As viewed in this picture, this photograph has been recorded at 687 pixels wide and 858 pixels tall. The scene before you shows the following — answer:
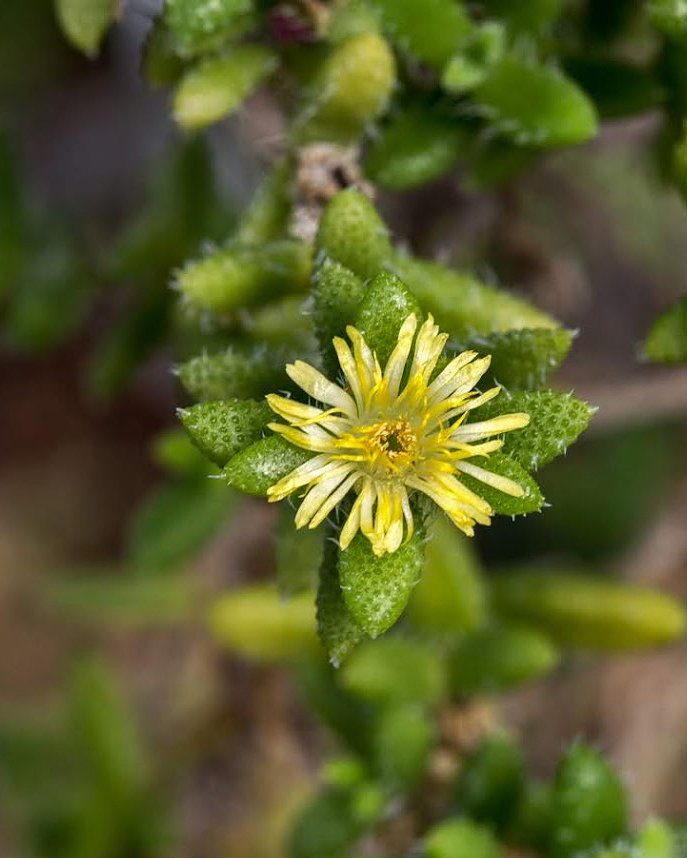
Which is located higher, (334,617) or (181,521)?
(181,521)

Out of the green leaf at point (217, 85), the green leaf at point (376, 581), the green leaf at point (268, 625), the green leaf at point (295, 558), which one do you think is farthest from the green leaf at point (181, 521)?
the green leaf at point (376, 581)

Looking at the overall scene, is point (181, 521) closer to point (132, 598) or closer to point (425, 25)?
point (132, 598)

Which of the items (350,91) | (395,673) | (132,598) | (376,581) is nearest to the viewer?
(376,581)

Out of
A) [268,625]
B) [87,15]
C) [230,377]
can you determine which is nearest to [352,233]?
[230,377]

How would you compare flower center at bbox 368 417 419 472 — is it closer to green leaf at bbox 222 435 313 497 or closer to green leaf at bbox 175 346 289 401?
green leaf at bbox 222 435 313 497

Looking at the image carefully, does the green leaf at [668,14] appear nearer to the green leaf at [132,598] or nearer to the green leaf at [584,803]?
the green leaf at [584,803]

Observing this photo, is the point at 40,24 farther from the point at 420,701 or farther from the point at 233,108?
the point at 420,701
